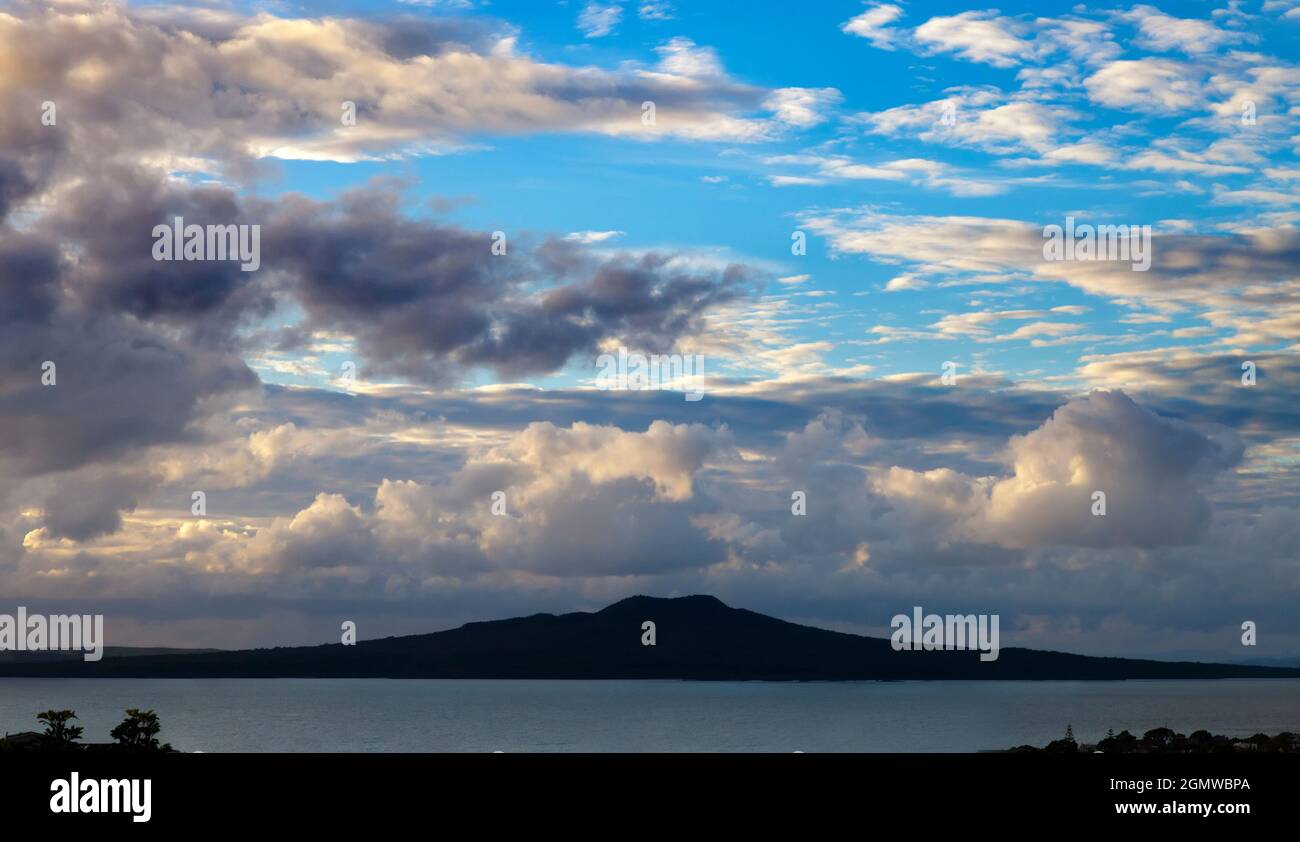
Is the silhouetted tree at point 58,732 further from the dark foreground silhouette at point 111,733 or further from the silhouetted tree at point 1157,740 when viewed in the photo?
the silhouetted tree at point 1157,740

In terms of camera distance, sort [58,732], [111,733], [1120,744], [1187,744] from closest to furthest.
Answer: [111,733] → [58,732] → [1120,744] → [1187,744]

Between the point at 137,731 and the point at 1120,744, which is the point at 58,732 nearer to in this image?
the point at 137,731

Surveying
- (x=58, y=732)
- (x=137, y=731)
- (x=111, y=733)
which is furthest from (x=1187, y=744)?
(x=58, y=732)
